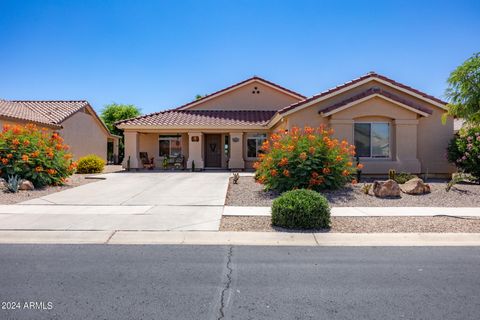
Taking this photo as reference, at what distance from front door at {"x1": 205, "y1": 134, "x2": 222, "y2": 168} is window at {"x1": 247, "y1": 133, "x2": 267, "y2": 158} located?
6.89 feet

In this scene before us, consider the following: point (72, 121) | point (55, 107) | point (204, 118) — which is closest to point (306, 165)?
point (204, 118)

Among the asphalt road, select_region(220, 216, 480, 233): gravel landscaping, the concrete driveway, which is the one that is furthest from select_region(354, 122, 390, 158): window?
the asphalt road

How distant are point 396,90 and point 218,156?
38.1ft

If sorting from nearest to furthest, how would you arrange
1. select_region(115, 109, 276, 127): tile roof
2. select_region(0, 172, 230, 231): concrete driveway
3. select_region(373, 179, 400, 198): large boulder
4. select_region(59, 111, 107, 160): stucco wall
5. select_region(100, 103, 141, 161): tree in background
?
select_region(0, 172, 230, 231): concrete driveway < select_region(373, 179, 400, 198): large boulder < select_region(115, 109, 276, 127): tile roof < select_region(59, 111, 107, 160): stucco wall < select_region(100, 103, 141, 161): tree in background

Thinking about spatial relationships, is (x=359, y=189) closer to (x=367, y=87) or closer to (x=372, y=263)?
(x=367, y=87)

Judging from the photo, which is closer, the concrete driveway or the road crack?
the road crack

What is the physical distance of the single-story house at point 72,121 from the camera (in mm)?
23469

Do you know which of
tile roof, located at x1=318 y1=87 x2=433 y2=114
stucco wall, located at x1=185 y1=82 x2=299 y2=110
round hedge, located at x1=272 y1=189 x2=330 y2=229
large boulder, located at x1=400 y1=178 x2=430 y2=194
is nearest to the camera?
round hedge, located at x1=272 y1=189 x2=330 y2=229

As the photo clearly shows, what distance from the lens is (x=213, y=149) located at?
941 inches

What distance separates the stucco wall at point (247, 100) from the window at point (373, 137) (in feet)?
30.3

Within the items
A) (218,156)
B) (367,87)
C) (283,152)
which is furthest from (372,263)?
(218,156)

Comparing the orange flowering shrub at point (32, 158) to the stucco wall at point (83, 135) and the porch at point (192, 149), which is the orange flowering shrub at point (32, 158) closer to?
the porch at point (192, 149)

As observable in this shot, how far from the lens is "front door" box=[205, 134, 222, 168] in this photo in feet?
78.1

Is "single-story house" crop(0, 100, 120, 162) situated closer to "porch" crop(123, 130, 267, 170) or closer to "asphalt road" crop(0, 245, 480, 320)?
"porch" crop(123, 130, 267, 170)
